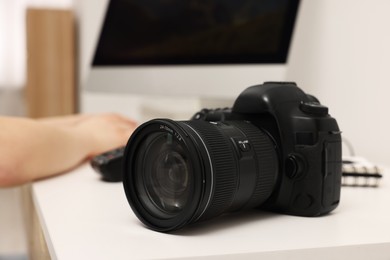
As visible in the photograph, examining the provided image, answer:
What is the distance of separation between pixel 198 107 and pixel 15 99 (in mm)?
1744

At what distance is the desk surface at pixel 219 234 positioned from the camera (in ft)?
1.21

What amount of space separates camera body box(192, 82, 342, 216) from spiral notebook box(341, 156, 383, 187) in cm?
12

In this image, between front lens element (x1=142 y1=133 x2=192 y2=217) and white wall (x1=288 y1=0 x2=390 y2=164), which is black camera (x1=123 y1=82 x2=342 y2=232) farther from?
white wall (x1=288 y1=0 x2=390 y2=164)

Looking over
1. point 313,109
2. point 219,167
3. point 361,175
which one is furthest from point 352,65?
point 219,167

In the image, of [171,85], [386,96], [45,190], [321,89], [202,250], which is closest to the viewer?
[202,250]

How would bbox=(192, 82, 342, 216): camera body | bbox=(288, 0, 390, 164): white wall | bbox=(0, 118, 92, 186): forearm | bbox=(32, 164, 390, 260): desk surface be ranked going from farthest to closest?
bbox=(288, 0, 390, 164): white wall < bbox=(0, 118, 92, 186): forearm < bbox=(192, 82, 342, 216): camera body < bbox=(32, 164, 390, 260): desk surface

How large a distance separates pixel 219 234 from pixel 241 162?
6 centimetres

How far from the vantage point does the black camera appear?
41 cm

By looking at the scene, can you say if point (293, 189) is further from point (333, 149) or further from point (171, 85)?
point (171, 85)

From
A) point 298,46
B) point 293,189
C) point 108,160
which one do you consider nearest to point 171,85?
point 298,46

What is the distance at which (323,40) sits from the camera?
0.91 m

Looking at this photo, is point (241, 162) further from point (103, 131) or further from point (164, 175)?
point (103, 131)

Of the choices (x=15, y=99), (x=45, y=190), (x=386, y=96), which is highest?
(x=386, y=96)

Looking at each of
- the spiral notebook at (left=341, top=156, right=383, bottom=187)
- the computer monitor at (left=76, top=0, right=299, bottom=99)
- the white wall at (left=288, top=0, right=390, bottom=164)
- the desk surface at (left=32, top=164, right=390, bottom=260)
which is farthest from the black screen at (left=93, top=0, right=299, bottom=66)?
the desk surface at (left=32, top=164, right=390, bottom=260)
